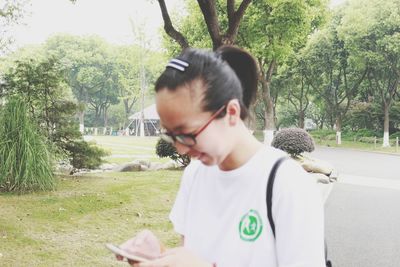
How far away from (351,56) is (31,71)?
878 inches

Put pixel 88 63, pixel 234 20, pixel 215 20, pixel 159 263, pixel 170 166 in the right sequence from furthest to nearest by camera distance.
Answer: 1. pixel 88 63
2. pixel 170 166
3. pixel 234 20
4. pixel 215 20
5. pixel 159 263

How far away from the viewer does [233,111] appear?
4.91 ft

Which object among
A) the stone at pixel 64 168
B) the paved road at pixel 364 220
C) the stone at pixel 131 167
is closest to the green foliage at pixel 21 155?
the stone at pixel 64 168

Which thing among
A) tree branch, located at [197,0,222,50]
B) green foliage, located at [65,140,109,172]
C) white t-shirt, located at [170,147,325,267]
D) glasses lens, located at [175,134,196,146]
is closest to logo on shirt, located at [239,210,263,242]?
white t-shirt, located at [170,147,325,267]

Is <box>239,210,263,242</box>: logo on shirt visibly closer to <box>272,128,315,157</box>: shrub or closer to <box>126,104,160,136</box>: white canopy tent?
<box>272,128,315,157</box>: shrub

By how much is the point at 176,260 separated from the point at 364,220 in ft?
24.9

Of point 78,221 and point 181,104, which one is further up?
point 181,104

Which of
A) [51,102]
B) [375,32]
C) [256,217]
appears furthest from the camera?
[375,32]

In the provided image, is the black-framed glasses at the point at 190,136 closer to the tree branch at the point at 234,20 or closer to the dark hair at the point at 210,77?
the dark hair at the point at 210,77

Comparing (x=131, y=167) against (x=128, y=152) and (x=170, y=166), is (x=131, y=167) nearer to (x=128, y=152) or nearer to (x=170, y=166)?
(x=170, y=166)

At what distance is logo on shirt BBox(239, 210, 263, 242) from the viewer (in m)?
1.42

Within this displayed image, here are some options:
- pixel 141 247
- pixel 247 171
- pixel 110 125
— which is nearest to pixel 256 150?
pixel 247 171

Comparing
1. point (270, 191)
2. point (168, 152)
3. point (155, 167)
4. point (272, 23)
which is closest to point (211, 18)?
point (168, 152)

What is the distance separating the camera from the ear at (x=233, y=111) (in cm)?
149
